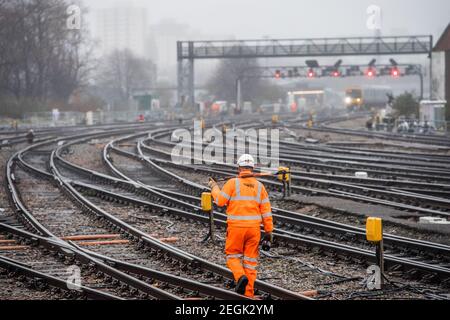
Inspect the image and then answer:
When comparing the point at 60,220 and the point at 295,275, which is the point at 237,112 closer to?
the point at 60,220

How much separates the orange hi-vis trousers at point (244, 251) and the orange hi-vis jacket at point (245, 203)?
0.08m

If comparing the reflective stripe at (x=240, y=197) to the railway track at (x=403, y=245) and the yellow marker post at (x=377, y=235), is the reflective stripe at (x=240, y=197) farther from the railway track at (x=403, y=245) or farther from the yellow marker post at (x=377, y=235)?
the railway track at (x=403, y=245)

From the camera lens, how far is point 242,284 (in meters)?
9.55

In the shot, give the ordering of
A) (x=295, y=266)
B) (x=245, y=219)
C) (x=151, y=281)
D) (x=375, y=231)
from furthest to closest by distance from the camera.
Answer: (x=295, y=266) < (x=375, y=231) < (x=151, y=281) < (x=245, y=219)

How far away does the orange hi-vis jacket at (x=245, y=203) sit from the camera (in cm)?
974

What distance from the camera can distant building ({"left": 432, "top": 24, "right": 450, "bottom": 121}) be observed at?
50938mm

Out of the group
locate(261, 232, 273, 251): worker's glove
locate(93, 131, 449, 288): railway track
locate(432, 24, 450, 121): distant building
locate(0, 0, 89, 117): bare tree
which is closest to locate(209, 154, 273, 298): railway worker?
locate(261, 232, 273, 251): worker's glove

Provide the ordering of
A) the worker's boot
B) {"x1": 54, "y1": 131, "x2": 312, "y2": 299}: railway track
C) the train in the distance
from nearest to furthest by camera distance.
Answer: the worker's boot, {"x1": 54, "y1": 131, "x2": 312, "y2": 299}: railway track, the train in the distance

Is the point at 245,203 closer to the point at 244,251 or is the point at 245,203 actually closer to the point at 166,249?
the point at 244,251

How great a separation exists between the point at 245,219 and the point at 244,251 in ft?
1.36

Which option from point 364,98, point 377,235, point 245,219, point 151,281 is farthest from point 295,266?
point 364,98

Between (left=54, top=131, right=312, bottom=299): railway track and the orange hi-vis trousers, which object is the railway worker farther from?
(left=54, top=131, right=312, bottom=299): railway track

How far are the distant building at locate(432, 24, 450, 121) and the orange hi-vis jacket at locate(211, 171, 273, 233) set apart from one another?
41.7m

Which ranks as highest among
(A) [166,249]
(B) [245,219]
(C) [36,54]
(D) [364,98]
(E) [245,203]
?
(C) [36,54]
